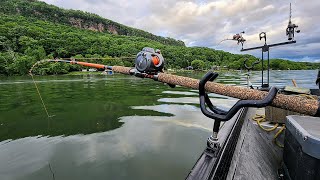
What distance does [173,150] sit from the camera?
22.6ft

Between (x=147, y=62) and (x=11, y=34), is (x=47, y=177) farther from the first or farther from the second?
(x=11, y=34)

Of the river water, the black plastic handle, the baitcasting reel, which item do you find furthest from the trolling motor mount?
the river water

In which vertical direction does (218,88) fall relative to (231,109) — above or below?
above

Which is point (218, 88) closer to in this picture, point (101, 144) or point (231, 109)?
point (231, 109)

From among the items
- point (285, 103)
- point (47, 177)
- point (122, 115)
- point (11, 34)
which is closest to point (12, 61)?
point (11, 34)

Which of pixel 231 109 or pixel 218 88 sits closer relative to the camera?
pixel 231 109

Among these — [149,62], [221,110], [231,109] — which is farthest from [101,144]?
[231,109]

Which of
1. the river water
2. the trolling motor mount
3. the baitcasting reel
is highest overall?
the baitcasting reel

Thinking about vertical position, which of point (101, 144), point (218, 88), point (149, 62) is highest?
point (149, 62)

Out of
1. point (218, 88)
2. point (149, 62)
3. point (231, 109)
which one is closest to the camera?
point (231, 109)

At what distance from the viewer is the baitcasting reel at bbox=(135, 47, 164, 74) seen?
207cm

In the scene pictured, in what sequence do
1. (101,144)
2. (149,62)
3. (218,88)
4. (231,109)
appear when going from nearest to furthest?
1. (231,109)
2. (218,88)
3. (149,62)
4. (101,144)

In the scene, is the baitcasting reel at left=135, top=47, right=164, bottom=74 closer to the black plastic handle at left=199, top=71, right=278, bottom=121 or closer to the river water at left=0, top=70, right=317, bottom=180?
the black plastic handle at left=199, top=71, right=278, bottom=121

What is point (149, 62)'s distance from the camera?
206cm
